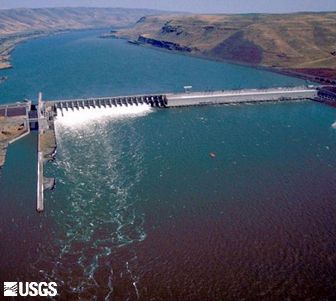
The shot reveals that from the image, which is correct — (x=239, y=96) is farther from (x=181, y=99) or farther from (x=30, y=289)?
(x=30, y=289)

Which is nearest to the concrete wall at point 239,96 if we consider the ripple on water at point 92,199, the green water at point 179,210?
the green water at point 179,210

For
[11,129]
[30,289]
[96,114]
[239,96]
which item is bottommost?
[30,289]

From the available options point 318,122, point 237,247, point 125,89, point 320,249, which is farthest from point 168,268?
point 125,89

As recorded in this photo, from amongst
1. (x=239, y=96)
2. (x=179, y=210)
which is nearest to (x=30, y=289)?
(x=179, y=210)

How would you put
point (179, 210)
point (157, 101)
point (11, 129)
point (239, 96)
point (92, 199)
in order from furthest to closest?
point (239, 96) → point (157, 101) → point (11, 129) → point (92, 199) → point (179, 210)

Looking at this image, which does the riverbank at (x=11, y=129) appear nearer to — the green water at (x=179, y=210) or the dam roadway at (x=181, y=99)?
the green water at (x=179, y=210)
